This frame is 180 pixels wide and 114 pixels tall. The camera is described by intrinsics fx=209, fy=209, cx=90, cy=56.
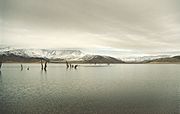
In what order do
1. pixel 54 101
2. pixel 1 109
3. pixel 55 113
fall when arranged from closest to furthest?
pixel 55 113 < pixel 1 109 < pixel 54 101

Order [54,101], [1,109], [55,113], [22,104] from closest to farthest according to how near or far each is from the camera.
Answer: [55,113] → [1,109] → [22,104] → [54,101]

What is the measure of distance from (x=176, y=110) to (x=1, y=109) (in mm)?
20749

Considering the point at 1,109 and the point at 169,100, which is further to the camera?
the point at 169,100

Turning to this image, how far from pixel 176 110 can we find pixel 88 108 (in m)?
10.4

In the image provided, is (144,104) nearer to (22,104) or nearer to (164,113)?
(164,113)

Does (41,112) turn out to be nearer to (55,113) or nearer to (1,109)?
(55,113)

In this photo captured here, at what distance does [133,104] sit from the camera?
90.3 ft

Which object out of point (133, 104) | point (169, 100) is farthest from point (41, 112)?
point (169, 100)


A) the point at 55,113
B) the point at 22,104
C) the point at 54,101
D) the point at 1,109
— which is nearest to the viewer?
the point at 55,113

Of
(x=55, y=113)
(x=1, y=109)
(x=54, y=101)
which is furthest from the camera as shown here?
(x=54, y=101)

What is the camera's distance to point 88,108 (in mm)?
25312

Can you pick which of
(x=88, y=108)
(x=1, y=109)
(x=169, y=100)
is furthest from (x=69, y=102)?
(x=169, y=100)

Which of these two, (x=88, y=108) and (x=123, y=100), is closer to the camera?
(x=88, y=108)

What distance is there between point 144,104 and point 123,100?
3167 millimetres
